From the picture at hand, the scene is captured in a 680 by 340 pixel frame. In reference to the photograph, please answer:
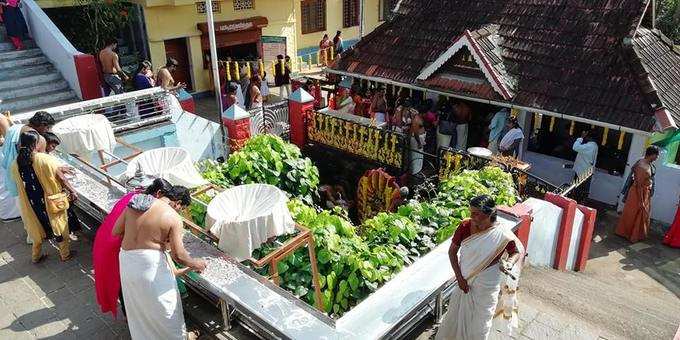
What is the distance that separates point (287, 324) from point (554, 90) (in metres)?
8.58

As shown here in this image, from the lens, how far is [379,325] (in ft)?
13.2

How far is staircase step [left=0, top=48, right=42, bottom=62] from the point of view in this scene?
476 inches

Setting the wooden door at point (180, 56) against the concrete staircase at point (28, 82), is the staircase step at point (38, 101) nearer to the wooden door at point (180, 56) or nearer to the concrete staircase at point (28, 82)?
the concrete staircase at point (28, 82)

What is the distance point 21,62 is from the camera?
39.7 ft

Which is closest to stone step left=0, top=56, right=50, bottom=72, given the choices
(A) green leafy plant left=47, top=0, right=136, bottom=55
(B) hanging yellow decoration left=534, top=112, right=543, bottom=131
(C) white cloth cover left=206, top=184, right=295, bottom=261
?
(A) green leafy plant left=47, top=0, right=136, bottom=55

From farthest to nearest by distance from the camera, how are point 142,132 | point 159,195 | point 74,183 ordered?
point 142,132 < point 74,183 < point 159,195

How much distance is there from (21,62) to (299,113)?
253 inches

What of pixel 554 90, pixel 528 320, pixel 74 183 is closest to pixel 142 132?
pixel 74 183

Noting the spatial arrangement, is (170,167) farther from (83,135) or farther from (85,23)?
(85,23)

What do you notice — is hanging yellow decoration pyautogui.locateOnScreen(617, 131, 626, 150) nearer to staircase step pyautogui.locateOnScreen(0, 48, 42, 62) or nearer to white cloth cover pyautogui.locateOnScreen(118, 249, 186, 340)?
white cloth cover pyautogui.locateOnScreen(118, 249, 186, 340)

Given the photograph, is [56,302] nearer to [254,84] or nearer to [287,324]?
[287,324]

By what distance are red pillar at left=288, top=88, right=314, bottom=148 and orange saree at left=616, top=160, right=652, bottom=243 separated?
682 centimetres

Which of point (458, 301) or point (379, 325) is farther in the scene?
point (458, 301)

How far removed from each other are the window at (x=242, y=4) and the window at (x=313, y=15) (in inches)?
145
